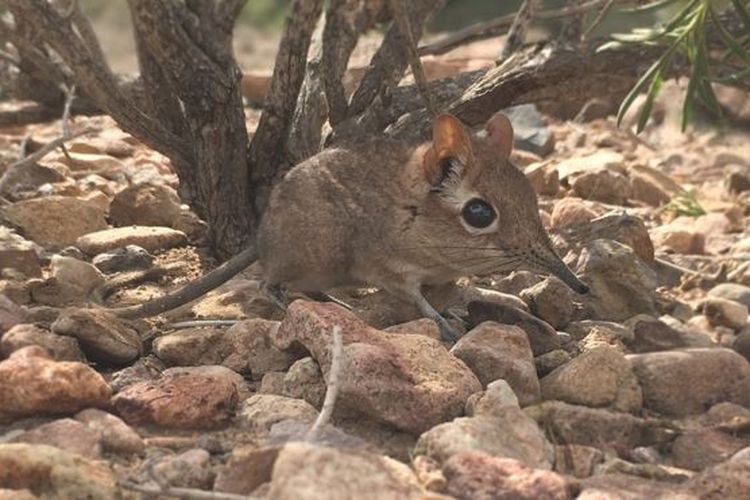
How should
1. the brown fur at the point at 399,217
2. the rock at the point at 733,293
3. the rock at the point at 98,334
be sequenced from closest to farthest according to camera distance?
the rock at the point at 98,334 → the brown fur at the point at 399,217 → the rock at the point at 733,293

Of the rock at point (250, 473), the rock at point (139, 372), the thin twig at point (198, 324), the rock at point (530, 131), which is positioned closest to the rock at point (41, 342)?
the rock at point (139, 372)

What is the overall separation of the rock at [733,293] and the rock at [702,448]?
86.9 inches

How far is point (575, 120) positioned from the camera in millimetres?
8781

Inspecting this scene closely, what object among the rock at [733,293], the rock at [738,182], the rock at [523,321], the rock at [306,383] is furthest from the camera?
the rock at [738,182]

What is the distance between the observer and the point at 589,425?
11.5 ft

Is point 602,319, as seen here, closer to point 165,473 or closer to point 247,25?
point 165,473

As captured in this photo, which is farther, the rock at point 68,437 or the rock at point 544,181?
the rock at point 544,181

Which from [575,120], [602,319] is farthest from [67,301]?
[575,120]

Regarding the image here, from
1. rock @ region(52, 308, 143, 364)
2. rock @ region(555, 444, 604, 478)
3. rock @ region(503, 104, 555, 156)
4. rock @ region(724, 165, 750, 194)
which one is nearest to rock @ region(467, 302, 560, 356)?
rock @ region(555, 444, 604, 478)

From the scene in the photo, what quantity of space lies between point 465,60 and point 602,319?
4.48 meters

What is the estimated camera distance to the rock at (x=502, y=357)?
3713mm

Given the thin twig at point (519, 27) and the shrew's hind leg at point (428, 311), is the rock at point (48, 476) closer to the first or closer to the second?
the shrew's hind leg at point (428, 311)

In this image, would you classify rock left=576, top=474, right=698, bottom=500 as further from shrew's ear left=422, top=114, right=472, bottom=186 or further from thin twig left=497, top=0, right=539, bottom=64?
thin twig left=497, top=0, right=539, bottom=64

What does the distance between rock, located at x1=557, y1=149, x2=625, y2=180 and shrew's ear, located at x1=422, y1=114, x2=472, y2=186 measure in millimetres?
2549
